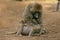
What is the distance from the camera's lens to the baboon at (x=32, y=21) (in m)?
4.38

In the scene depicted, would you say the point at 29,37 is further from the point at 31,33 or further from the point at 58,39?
the point at 58,39

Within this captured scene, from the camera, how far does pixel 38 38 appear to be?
4.44 m

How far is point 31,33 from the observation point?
458 cm

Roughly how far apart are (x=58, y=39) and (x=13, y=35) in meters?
0.94

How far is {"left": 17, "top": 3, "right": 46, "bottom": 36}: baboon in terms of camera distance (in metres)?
4.38

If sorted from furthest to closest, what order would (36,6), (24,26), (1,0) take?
(1,0)
(24,26)
(36,6)

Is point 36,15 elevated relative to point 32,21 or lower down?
elevated

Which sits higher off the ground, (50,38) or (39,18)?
(39,18)

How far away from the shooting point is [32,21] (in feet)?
14.9

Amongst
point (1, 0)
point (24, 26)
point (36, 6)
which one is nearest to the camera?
point (36, 6)

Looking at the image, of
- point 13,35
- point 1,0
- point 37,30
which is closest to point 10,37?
point 13,35

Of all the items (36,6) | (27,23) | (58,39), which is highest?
(36,6)

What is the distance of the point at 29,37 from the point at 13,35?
416 millimetres

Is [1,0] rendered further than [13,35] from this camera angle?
Yes
